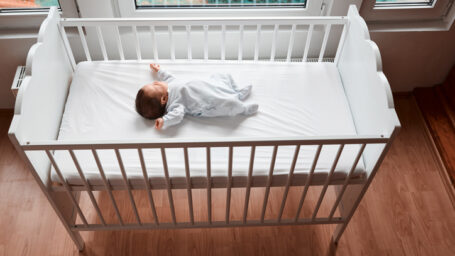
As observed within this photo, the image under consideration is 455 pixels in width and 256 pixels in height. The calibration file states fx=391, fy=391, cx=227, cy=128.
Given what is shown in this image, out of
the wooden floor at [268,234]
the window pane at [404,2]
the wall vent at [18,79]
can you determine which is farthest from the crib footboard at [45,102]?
the window pane at [404,2]

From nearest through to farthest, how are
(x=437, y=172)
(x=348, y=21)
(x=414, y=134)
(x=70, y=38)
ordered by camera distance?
(x=348, y=21)
(x=70, y=38)
(x=437, y=172)
(x=414, y=134)

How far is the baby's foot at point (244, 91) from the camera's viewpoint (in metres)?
1.72

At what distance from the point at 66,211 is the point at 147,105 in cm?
56

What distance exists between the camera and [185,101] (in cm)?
163

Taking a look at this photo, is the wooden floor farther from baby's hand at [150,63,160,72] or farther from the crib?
baby's hand at [150,63,160,72]

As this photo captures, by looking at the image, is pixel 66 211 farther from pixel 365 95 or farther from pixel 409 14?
pixel 409 14

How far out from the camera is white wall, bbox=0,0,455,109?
79.2 inches

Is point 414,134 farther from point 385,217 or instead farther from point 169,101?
point 169,101

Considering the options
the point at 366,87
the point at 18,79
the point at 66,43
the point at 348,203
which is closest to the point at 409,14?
the point at 366,87

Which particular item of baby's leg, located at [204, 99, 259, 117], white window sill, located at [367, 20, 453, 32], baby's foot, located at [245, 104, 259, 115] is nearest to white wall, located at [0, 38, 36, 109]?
baby's leg, located at [204, 99, 259, 117]

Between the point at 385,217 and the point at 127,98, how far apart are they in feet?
4.58

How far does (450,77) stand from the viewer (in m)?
2.38

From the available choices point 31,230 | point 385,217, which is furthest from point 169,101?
point 385,217

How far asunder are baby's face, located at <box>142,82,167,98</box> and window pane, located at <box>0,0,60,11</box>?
2.64 ft
